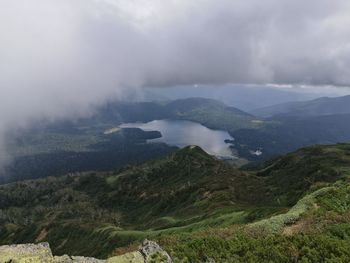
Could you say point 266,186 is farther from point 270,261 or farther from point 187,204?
point 270,261

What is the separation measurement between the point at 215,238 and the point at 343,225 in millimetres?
11839

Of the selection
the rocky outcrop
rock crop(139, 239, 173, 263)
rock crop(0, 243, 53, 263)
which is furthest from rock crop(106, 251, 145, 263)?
rock crop(0, 243, 53, 263)

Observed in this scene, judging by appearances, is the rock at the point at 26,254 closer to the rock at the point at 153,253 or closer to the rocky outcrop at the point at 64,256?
the rocky outcrop at the point at 64,256

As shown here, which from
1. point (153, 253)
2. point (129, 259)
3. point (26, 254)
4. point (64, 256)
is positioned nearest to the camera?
point (129, 259)

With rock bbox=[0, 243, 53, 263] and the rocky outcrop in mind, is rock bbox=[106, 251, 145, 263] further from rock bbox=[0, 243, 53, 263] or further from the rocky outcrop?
rock bbox=[0, 243, 53, 263]

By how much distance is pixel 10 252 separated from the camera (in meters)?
30.1

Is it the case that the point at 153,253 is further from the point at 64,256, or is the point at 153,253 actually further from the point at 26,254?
the point at 26,254

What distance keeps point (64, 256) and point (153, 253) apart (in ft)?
21.2

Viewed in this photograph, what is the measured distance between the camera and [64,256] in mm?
28984

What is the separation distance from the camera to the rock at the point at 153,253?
28.5 m

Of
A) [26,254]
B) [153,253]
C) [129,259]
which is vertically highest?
[153,253]

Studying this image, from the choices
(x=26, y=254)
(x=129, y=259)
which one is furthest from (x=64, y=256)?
(x=129, y=259)

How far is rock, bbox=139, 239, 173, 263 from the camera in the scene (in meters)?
28.5

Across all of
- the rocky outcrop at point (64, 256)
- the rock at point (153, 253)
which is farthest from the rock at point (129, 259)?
the rock at point (153, 253)
